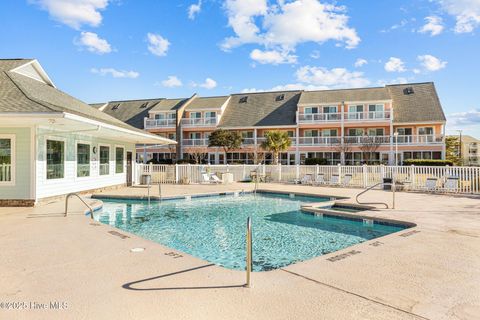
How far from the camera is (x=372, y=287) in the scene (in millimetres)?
4129

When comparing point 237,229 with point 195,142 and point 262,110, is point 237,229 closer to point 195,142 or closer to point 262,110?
point 195,142

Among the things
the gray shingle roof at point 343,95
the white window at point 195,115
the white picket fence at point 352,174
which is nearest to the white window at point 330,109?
the gray shingle roof at point 343,95

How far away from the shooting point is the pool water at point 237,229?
7.31 m

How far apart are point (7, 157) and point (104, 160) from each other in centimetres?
604

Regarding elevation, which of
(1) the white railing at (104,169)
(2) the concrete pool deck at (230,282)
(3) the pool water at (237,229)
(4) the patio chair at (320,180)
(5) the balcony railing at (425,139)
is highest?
(5) the balcony railing at (425,139)

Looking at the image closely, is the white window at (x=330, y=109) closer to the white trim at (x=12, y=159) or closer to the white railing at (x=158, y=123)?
the white railing at (x=158, y=123)

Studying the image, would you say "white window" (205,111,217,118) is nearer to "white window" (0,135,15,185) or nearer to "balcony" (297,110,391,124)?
"balcony" (297,110,391,124)

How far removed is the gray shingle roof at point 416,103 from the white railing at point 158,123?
25.9 metres

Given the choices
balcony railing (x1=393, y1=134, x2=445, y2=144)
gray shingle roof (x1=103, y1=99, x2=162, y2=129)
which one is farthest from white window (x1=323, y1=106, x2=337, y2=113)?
gray shingle roof (x1=103, y1=99, x2=162, y2=129)

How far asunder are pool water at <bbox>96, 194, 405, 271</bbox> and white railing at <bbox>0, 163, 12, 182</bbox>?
341 centimetres

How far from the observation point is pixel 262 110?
39625 mm

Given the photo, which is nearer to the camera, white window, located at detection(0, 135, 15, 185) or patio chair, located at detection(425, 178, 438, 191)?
white window, located at detection(0, 135, 15, 185)

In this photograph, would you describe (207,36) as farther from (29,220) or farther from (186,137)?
(186,137)

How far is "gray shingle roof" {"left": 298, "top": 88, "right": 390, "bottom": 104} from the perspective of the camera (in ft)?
114
